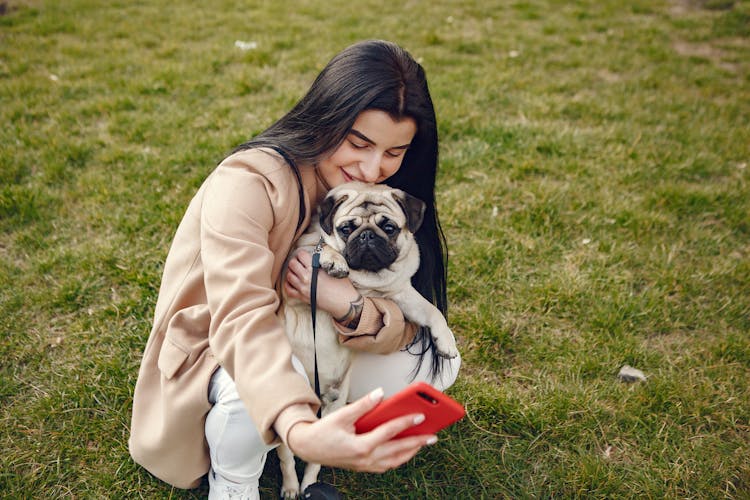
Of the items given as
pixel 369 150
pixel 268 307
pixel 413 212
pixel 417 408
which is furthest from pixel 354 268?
pixel 417 408

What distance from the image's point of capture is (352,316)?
7.13 ft

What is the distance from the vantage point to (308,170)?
7.66 feet

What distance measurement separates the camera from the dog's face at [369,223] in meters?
2.21

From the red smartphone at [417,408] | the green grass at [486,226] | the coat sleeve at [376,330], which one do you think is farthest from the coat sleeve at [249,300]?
the green grass at [486,226]

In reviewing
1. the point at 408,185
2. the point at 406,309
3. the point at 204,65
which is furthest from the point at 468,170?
the point at 204,65

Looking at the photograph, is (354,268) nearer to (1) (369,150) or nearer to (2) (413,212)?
(2) (413,212)

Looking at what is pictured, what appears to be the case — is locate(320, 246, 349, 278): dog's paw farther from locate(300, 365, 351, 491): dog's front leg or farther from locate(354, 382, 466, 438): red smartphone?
locate(354, 382, 466, 438): red smartphone

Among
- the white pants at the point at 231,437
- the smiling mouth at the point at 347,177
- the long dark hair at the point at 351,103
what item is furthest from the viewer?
the smiling mouth at the point at 347,177

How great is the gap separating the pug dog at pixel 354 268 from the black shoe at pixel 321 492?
0.13 m

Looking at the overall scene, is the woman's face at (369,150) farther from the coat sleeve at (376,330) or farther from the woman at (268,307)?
the coat sleeve at (376,330)

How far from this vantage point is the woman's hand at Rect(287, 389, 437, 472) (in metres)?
1.43

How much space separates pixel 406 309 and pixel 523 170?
2579mm

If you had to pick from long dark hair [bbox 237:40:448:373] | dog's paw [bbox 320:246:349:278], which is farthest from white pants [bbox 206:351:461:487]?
long dark hair [bbox 237:40:448:373]

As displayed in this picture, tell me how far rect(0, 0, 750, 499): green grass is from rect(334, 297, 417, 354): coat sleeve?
71 cm
